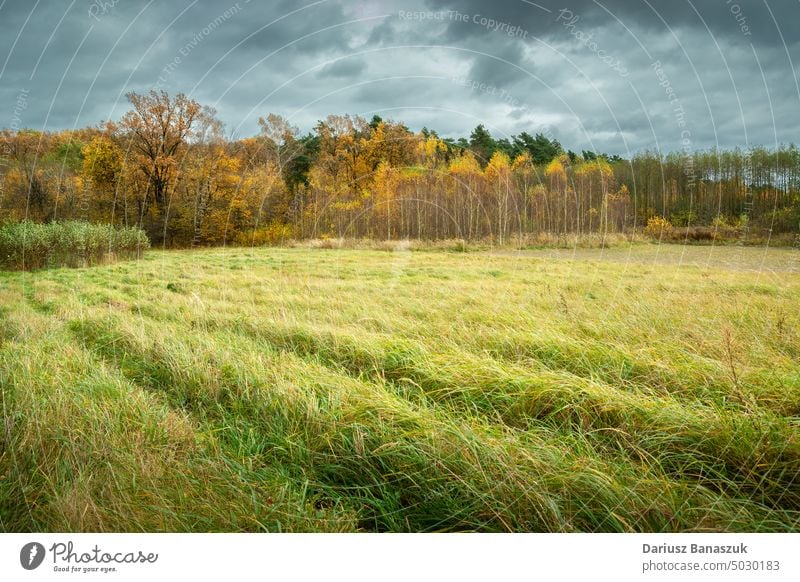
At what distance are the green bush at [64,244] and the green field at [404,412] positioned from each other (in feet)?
2.89

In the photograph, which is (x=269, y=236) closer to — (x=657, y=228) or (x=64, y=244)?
(x=64, y=244)

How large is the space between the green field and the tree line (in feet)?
2.60

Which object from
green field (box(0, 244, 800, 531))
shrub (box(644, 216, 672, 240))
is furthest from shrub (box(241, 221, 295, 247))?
shrub (box(644, 216, 672, 240))

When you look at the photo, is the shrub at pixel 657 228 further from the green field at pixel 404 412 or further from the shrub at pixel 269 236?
the shrub at pixel 269 236

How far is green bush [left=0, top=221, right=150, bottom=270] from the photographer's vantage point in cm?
589

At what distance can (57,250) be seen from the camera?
20.5 ft

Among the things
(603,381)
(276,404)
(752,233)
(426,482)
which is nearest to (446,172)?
(752,233)

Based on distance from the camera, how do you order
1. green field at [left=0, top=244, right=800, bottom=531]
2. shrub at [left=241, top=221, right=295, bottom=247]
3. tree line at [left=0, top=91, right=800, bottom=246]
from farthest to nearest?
shrub at [left=241, top=221, right=295, bottom=247] < tree line at [left=0, top=91, right=800, bottom=246] < green field at [left=0, top=244, right=800, bottom=531]

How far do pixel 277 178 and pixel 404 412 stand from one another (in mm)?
4587

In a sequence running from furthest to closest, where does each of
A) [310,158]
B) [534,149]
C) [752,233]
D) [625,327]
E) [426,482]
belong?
[534,149] → [310,158] → [752,233] → [625,327] → [426,482]

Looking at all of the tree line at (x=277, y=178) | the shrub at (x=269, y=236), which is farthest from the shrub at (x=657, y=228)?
the shrub at (x=269, y=236)

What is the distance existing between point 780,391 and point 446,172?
602cm

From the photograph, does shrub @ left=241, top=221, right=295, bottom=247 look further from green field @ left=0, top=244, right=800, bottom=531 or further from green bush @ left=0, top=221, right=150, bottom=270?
green bush @ left=0, top=221, right=150, bottom=270
